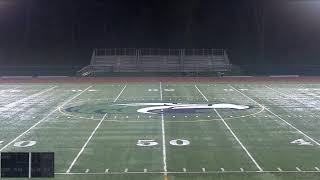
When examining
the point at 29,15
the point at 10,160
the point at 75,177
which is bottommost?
the point at 75,177

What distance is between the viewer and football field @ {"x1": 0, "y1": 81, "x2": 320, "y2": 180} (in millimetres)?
12727

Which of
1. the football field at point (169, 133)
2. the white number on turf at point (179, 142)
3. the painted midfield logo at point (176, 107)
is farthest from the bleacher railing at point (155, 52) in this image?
the white number on turf at point (179, 142)

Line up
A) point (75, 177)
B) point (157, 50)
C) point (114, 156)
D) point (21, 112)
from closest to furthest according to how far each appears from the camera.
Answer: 1. point (75, 177)
2. point (114, 156)
3. point (21, 112)
4. point (157, 50)

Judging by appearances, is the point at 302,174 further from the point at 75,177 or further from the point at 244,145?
the point at 75,177

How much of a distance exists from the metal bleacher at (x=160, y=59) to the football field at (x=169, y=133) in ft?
54.2

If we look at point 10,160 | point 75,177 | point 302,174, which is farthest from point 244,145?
point 10,160

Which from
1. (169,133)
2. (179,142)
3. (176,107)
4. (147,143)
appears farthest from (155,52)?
(147,143)

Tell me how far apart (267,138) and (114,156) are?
4825 millimetres

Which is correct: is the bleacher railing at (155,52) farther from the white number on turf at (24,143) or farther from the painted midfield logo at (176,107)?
the white number on turf at (24,143)

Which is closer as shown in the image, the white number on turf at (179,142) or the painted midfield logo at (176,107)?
the white number on turf at (179,142)

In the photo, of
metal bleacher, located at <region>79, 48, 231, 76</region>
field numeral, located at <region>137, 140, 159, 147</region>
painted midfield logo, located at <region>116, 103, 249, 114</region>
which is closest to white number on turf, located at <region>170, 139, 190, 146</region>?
field numeral, located at <region>137, 140, 159, 147</region>

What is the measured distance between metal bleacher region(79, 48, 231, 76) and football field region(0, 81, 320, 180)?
16530 mm

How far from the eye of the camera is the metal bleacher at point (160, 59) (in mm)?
46469

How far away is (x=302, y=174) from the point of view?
12.2 meters
